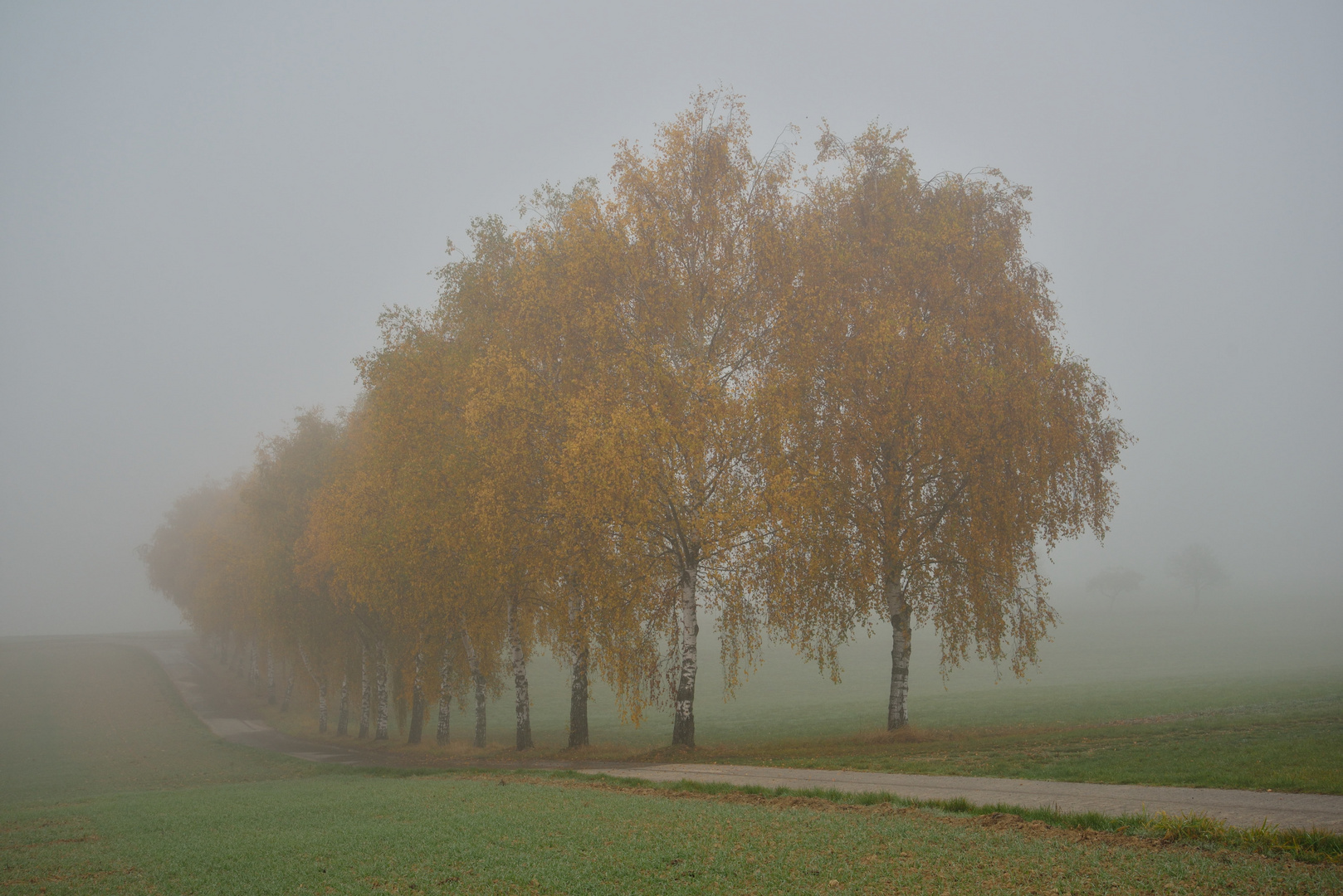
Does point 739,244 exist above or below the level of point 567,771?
above

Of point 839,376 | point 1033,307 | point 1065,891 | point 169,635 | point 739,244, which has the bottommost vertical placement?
point 169,635

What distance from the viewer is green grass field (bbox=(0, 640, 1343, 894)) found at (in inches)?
336

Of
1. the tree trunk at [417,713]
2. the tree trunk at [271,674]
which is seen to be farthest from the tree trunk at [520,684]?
the tree trunk at [271,674]

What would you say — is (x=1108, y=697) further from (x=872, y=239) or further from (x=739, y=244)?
(x=739, y=244)

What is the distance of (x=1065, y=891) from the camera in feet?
26.0

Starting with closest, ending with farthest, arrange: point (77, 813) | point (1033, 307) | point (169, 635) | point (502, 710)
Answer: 1. point (77, 813)
2. point (1033, 307)
3. point (502, 710)
4. point (169, 635)

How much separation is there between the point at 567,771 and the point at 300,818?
24.1ft

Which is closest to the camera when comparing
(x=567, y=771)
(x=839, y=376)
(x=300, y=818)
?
(x=300, y=818)

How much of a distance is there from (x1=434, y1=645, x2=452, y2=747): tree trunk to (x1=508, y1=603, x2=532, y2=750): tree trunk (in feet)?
18.4

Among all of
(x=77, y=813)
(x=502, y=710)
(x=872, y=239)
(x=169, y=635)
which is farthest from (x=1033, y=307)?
(x=169, y=635)

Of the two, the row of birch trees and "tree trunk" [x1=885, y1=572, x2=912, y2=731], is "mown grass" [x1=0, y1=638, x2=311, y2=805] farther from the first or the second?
"tree trunk" [x1=885, y1=572, x2=912, y2=731]

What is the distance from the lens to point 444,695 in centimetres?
3120

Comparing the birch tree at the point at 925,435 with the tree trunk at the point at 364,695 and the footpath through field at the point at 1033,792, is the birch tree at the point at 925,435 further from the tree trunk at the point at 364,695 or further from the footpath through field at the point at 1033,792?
the tree trunk at the point at 364,695

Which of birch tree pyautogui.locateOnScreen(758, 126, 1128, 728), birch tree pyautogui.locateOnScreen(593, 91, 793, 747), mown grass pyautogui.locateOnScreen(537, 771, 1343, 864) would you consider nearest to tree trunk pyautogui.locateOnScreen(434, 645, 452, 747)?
birch tree pyautogui.locateOnScreen(593, 91, 793, 747)
